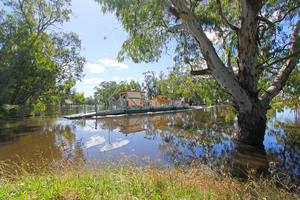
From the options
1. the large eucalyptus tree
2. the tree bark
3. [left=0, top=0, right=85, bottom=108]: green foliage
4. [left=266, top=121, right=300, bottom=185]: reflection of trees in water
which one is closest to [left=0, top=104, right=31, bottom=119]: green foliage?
[left=0, top=0, right=85, bottom=108]: green foliage

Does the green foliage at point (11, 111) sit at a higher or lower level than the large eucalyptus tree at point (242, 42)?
lower

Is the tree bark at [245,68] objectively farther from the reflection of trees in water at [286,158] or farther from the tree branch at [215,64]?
the reflection of trees in water at [286,158]

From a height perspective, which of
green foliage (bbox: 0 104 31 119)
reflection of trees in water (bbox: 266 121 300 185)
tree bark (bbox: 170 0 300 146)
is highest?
tree bark (bbox: 170 0 300 146)

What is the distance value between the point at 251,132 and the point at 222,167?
266cm

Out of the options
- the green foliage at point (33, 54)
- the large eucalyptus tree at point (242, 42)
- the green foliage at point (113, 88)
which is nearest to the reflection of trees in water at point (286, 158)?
the large eucalyptus tree at point (242, 42)

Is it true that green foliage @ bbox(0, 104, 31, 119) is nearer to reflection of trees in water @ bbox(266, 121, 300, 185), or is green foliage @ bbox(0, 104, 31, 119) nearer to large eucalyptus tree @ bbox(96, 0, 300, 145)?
large eucalyptus tree @ bbox(96, 0, 300, 145)

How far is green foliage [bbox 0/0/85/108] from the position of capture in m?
13.5

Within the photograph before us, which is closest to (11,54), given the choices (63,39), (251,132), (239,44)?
(63,39)

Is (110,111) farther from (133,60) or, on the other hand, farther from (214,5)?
(214,5)

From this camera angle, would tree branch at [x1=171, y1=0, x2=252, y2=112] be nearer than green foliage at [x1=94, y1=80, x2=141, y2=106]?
Yes

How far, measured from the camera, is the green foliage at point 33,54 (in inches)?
533

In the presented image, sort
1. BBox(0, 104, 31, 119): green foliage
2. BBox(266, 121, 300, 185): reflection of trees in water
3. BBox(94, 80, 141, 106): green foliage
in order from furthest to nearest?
BBox(94, 80, 141, 106): green foliage, BBox(0, 104, 31, 119): green foliage, BBox(266, 121, 300, 185): reflection of trees in water

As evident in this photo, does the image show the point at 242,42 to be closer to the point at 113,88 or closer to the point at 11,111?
the point at 11,111

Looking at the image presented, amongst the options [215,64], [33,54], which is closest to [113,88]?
[33,54]
